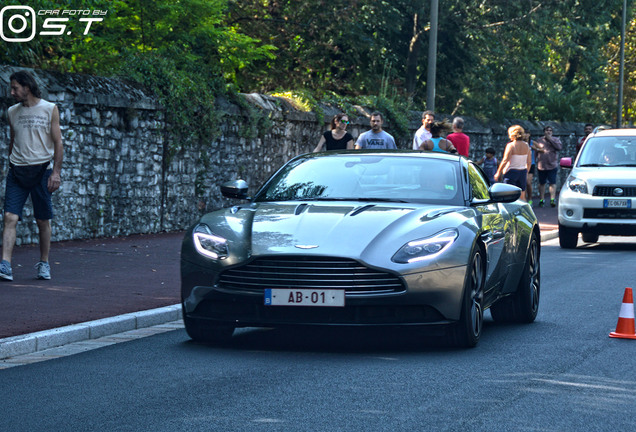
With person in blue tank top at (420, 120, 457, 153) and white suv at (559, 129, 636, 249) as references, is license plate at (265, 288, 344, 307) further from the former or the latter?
white suv at (559, 129, 636, 249)

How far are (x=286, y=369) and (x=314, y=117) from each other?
1639 centimetres

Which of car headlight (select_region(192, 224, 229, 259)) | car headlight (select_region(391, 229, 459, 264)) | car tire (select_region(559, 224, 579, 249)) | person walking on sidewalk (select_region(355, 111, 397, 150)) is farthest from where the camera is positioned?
car tire (select_region(559, 224, 579, 249))

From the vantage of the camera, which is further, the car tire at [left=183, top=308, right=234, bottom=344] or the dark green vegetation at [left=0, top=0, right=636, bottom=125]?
the dark green vegetation at [left=0, top=0, right=636, bottom=125]

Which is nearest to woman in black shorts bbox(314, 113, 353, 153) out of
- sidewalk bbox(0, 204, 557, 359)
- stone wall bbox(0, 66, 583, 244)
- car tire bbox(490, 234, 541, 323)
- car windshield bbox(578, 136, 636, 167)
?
stone wall bbox(0, 66, 583, 244)

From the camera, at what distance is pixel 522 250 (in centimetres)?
983

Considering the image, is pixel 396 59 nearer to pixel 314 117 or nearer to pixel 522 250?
pixel 314 117

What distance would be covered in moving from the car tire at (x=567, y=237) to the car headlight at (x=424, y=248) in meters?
11.1

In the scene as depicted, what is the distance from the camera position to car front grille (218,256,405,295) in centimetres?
760

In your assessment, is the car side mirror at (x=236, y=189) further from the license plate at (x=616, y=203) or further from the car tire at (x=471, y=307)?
the license plate at (x=616, y=203)

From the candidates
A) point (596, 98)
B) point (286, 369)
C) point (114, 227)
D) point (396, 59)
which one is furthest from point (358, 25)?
point (286, 369)

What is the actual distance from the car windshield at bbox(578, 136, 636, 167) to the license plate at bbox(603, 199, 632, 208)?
93 centimetres

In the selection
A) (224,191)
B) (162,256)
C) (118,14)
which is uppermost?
(118,14)

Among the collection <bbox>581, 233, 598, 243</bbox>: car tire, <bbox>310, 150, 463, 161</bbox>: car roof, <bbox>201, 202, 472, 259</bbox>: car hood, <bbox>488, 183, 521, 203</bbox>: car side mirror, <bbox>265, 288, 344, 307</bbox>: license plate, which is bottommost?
<bbox>581, 233, 598, 243</bbox>: car tire

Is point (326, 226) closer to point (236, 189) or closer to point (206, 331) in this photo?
point (206, 331)
